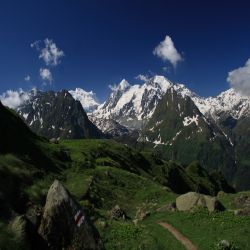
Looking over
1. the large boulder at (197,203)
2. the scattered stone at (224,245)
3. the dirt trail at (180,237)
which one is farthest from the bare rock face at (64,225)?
the large boulder at (197,203)

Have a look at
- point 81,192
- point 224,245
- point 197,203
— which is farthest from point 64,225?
point 81,192

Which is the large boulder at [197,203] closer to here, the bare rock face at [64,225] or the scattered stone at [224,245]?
the scattered stone at [224,245]

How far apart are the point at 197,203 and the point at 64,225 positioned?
105 ft

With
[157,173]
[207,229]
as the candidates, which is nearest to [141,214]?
[207,229]

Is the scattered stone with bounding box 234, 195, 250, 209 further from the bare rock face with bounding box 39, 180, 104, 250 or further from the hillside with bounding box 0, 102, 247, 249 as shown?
the bare rock face with bounding box 39, 180, 104, 250

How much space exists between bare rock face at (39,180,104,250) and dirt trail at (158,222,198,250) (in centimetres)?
1533

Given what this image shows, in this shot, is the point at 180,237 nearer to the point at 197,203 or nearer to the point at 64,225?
the point at 197,203

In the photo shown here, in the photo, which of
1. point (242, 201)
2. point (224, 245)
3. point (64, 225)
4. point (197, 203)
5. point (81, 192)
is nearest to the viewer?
point (64, 225)

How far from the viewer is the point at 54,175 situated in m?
71.4

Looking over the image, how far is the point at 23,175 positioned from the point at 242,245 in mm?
22377

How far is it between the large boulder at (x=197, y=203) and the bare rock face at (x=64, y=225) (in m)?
29.2

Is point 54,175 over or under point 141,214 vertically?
over

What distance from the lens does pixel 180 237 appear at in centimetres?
4353

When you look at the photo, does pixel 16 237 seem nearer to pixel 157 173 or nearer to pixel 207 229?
pixel 207 229
